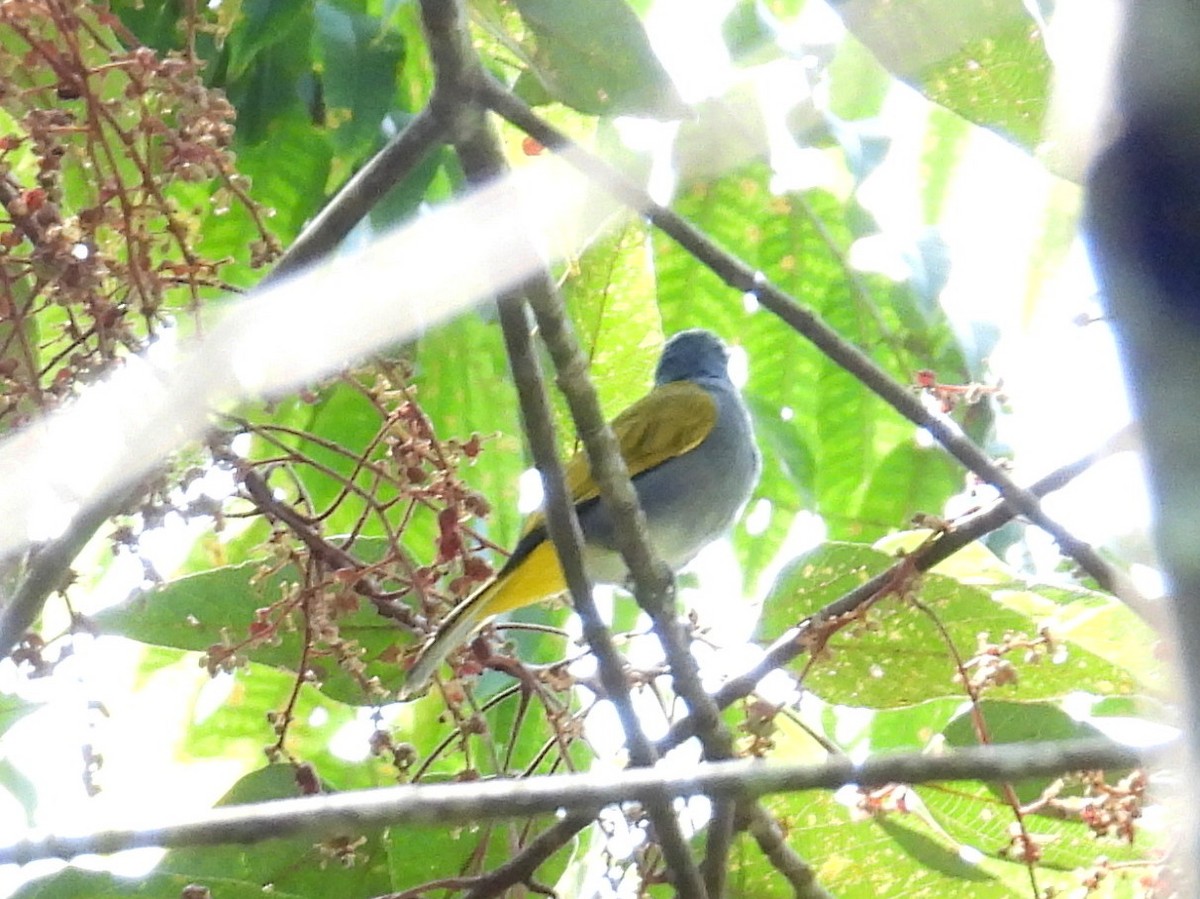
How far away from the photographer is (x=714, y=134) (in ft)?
6.30

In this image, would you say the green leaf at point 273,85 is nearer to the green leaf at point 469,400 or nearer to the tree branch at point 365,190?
the green leaf at point 469,400

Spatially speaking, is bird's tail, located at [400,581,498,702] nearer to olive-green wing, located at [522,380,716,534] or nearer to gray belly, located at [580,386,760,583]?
gray belly, located at [580,386,760,583]

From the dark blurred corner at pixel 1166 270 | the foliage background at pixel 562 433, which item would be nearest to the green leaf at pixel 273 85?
the foliage background at pixel 562 433

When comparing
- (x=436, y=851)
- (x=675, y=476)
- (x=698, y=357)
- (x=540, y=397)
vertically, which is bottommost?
(x=436, y=851)

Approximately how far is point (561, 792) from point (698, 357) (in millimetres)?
2494

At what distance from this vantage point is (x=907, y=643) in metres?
1.68

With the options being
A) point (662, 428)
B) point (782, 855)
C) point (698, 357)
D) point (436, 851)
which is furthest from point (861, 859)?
point (698, 357)

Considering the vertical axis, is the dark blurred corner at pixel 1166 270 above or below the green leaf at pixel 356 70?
below

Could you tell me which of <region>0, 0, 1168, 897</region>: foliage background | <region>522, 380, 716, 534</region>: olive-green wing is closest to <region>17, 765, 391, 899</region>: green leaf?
<region>0, 0, 1168, 897</region>: foliage background

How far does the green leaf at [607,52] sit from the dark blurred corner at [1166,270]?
0.86m

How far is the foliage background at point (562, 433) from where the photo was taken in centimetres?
141

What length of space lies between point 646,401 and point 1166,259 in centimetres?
242

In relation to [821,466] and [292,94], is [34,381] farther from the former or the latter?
[821,466]

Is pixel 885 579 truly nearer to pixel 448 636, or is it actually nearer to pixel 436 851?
pixel 448 636
